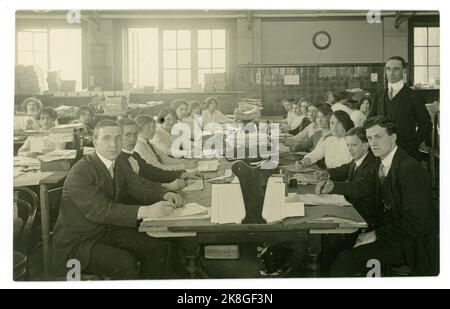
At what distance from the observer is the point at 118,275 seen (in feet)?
8.32

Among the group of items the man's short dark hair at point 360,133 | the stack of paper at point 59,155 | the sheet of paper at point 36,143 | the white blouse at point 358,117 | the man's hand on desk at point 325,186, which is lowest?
the man's hand on desk at point 325,186

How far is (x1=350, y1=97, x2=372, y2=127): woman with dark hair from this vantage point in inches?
109

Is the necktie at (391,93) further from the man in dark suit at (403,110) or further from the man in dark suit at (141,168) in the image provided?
the man in dark suit at (141,168)

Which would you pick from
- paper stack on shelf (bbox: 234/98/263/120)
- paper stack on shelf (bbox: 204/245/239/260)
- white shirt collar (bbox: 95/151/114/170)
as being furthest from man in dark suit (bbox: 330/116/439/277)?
white shirt collar (bbox: 95/151/114/170)

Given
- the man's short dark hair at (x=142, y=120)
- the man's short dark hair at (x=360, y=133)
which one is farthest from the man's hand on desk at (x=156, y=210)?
the man's short dark hair at (x=360, y=133)

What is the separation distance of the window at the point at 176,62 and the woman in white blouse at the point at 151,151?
0.21m

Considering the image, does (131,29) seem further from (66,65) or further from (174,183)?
(174,183)

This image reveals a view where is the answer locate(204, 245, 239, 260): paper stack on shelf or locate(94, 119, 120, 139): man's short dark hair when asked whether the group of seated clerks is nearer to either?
locate(94, 119, 120, 139): man's short dark hair

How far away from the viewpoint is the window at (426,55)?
2633 millimetres

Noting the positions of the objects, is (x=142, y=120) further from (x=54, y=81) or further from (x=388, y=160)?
(x=388, y=160)

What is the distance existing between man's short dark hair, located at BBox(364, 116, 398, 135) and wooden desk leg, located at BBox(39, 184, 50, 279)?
5.33ft

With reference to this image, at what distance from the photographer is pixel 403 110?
9.09ft

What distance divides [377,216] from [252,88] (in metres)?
0.95
